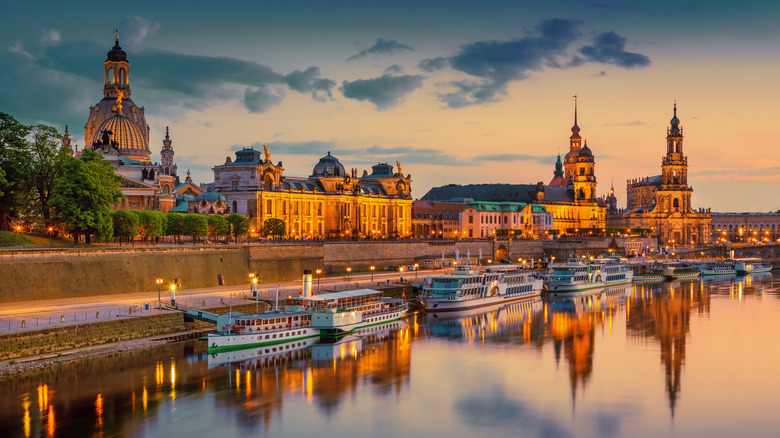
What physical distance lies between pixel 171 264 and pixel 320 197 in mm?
52771

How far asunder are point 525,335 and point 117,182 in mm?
40763

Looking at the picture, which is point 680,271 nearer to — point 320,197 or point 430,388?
point 320,197

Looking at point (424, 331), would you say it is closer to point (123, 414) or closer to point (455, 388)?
point (455, 388)

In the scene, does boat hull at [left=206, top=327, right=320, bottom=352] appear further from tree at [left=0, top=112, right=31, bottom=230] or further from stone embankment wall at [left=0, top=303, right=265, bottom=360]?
tree at [left=0, top=112, right=31, bottom=230]

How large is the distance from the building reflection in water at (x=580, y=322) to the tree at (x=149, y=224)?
3970 cm

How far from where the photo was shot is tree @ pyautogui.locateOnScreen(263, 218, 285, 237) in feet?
336

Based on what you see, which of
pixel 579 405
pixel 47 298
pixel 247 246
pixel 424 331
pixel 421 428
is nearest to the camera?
pixel 421 428

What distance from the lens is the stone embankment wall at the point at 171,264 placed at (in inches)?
2224

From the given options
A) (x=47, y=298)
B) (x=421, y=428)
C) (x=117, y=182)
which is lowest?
(x=421, y=428)

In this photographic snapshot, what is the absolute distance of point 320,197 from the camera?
120312mm

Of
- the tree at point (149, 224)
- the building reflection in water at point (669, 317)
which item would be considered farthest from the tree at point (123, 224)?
the building reflection in water at point (669, 317)

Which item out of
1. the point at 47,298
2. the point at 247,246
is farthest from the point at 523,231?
the point at 47,298

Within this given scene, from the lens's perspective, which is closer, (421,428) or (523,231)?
(421,428)

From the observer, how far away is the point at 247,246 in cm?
8019
